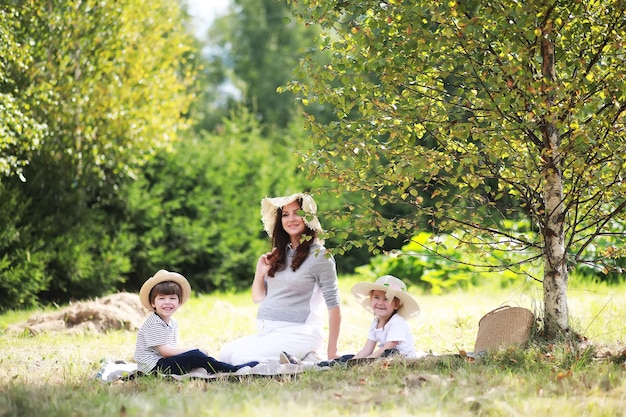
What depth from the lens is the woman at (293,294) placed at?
513 cm

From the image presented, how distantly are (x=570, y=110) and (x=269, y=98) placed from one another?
17.4m

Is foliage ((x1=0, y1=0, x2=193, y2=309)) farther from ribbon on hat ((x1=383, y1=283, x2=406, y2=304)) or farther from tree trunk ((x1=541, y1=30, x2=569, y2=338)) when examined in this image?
tree trunk ((x1=541, y1=30, x2=569, y2=338))

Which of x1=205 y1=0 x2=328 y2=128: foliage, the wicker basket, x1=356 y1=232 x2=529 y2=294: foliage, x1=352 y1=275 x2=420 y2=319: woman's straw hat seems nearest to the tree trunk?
the wicker basket

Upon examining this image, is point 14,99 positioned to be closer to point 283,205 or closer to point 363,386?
point 283,205

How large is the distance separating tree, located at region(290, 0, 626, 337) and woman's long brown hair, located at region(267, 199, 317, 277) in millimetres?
605

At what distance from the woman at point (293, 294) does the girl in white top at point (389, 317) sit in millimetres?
246

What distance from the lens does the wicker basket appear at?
196 inches

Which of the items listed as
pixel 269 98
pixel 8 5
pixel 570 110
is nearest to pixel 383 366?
pixel 570 110

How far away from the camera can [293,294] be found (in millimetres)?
5293

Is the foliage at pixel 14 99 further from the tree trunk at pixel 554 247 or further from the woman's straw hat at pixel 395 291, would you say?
the tree trunk at pixel 554 247

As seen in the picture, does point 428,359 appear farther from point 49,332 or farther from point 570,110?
point 49,332

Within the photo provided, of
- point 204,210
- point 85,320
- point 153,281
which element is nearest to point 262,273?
point 153,281

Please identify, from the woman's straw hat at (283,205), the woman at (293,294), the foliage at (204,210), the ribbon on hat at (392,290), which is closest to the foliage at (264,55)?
the foliage at (204,210)

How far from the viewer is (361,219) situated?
187 inches
